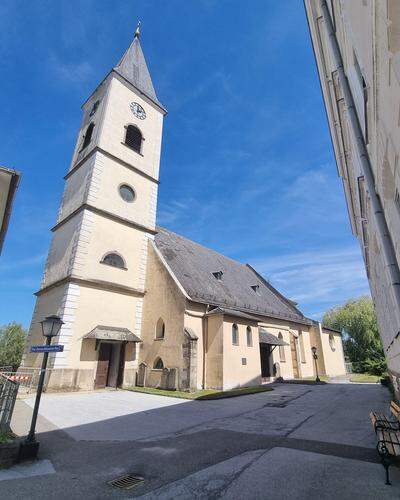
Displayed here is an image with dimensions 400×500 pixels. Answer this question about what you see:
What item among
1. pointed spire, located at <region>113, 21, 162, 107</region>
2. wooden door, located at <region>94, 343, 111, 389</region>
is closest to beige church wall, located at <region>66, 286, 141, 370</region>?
wooden door, located at <region>94, 343, 111, 389</region>

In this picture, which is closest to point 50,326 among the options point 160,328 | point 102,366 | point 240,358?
point 102,366

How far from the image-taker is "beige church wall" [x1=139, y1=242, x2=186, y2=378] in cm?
1653

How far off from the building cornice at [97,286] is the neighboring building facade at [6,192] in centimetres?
755

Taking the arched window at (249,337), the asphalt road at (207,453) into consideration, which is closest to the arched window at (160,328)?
the arched window at (249,337)

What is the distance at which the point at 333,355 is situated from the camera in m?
30.6

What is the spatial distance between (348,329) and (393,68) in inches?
1785

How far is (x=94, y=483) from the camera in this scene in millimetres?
4676

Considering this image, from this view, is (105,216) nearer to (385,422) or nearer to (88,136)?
(88,136)

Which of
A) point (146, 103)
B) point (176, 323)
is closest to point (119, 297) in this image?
point (176, 323)

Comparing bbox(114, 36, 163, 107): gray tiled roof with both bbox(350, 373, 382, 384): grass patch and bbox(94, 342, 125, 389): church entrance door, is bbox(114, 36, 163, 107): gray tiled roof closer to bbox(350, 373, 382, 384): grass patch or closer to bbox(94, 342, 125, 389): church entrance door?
bbox(94, 342, 125, 389): church entrance door

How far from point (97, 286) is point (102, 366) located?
4603mm

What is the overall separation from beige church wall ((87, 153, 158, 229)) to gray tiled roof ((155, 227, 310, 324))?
8.43ft

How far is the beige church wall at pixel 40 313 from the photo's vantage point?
637 inches

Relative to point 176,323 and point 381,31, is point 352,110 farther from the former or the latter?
point 176,323
